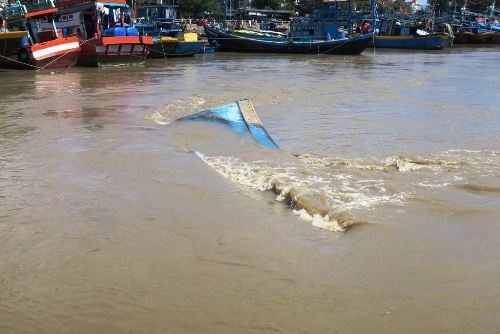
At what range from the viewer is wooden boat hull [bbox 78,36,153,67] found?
2186 centimetres

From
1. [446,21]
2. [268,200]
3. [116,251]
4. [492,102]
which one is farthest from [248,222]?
[446,21]

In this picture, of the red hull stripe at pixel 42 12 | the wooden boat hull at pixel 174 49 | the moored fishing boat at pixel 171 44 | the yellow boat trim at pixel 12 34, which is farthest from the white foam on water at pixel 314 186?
the wooden boat hull at pixel 174 49

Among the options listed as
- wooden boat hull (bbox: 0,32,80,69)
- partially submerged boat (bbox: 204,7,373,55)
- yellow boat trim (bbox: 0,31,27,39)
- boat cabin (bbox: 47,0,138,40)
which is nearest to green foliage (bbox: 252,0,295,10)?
partially submerged boat (bbox: 204,7,373,55)

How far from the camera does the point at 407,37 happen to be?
40312mm

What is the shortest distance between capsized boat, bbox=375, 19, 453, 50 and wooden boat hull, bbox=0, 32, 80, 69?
2617 cm

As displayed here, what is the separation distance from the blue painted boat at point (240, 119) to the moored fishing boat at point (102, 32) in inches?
558

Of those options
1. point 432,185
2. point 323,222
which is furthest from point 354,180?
point 323,222

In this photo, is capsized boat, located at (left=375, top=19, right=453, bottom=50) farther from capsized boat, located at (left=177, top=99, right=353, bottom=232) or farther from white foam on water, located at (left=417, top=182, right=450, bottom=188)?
white foam on water, located at (left=417, top=182, right=450, bottom=188)

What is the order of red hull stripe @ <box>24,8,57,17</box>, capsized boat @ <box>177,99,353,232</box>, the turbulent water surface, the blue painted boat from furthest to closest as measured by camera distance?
red hull stripe @ <box>24,8,57,17</box> < the blue painted boat < capsized boat @ <box>177,99,353,232</box> < the turbulent water surface

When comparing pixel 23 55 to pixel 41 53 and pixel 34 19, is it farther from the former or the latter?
pixel 34 19

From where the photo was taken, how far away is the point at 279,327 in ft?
9.12

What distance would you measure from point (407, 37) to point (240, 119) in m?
35.1

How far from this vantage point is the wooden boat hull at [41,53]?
68.8 ft

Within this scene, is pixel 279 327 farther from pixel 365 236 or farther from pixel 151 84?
pixel 151 84
